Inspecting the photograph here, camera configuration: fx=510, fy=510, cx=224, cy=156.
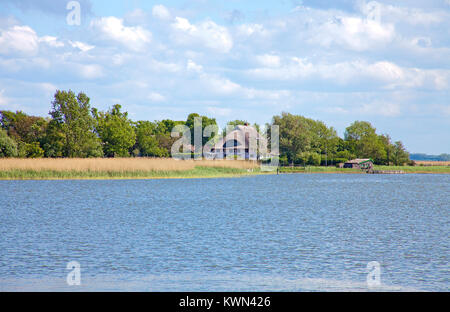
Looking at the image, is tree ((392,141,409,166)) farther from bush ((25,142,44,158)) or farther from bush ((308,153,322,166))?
bush ((25,142,44,158))

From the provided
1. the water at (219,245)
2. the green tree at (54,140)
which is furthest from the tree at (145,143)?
the water at (219,245)

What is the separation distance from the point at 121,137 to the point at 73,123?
15.9m

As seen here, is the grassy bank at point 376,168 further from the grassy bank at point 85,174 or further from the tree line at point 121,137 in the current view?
the grassy bank at point 85,174

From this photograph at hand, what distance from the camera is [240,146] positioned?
122 m

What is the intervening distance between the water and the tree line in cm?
4379

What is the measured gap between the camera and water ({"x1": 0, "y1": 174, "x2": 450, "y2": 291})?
47.4 ft

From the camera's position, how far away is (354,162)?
124 m

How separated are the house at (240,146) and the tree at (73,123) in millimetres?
41243

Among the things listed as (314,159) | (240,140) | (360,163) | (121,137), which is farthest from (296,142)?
(121,137)

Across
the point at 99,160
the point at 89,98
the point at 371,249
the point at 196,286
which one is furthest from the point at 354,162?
the point at 196,286

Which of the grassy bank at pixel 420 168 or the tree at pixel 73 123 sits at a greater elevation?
the tree at pixel 73 123

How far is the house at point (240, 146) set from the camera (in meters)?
119

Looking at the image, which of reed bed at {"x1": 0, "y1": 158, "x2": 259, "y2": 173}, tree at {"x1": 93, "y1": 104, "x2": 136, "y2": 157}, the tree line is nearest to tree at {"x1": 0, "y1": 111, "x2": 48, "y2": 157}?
the tree line
